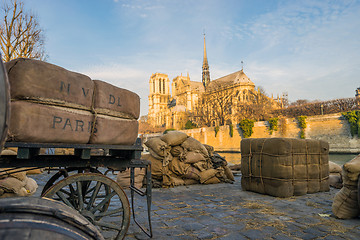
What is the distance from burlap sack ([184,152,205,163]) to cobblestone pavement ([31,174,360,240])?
1.47 m

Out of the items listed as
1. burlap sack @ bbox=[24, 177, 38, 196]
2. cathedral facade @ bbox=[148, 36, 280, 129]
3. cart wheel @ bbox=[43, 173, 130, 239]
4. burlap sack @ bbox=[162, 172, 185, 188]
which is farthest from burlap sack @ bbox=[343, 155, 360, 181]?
cathedral facade @ bbox=[148, 36, 280, 129]

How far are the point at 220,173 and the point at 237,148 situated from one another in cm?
3304

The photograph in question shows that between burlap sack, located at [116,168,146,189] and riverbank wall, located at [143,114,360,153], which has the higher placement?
riverbank wall, located at [143,114,360,153]

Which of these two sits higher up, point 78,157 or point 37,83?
point 37,83

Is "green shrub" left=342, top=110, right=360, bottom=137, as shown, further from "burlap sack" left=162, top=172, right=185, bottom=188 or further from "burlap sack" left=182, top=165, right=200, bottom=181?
"burlap sack" left=162, top=172, right=185, bottom=188

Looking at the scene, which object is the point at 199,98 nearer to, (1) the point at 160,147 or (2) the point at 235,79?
(2) the point at 235,79

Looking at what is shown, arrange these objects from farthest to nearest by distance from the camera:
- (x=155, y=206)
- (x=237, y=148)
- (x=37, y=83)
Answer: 1. (x=237, y=148)
2. (x=155, y=206)
3. (x=37, y=83)

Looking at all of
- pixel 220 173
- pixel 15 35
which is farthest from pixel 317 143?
pixel 15 35

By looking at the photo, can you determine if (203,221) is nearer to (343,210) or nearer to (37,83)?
(343,210)

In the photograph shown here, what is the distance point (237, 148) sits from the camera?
39.6 m

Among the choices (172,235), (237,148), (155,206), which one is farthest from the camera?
(237,148)

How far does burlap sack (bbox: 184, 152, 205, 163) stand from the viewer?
7240 mm

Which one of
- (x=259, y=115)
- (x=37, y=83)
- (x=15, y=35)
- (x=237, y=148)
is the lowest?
(x=237, y=148)

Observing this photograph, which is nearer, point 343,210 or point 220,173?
point 343,210
